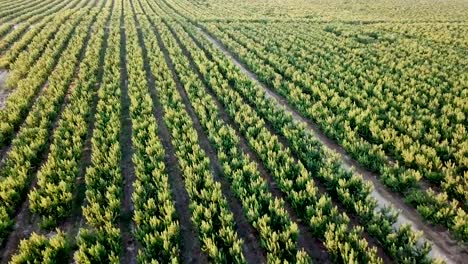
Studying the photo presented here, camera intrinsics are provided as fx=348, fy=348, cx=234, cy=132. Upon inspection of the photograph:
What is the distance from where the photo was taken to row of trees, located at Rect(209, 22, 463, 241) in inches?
322

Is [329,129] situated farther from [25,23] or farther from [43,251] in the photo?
[25,23]

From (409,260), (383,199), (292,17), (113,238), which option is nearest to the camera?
(409,260)

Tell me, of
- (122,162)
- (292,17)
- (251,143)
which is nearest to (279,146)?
(251,143)

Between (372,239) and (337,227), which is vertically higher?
(337,227)

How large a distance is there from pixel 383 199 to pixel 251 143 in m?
3.68

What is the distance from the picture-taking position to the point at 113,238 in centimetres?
646

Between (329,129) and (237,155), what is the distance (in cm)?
331

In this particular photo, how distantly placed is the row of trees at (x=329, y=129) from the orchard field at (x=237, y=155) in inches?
2.1

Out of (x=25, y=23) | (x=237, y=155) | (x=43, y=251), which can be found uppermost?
(x=25, y=23)

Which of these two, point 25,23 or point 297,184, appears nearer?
point 297,184

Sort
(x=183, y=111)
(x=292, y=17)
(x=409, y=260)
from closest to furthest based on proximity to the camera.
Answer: (x=409, y=260) < (x=183, y=111) < (x=292, y=17)

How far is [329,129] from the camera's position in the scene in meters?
10.8

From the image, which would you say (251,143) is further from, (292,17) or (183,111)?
(292,17)

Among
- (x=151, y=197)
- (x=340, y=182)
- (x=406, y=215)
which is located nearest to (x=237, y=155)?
(x=151, y=197)
